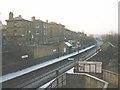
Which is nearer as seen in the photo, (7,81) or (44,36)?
(7,81)

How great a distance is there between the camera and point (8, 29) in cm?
3575

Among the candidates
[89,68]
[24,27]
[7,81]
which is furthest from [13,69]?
[24,27]

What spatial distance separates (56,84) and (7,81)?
4.63m

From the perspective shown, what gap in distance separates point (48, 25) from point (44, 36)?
19.4ft

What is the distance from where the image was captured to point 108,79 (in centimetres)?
1309

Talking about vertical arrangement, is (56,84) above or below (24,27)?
below

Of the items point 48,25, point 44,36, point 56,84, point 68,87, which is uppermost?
point 48,25

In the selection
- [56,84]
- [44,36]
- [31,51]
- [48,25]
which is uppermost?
[48,25]

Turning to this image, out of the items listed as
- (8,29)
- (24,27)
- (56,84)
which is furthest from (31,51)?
(56,84)

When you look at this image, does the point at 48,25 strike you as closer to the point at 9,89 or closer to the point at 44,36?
the point at 44,36

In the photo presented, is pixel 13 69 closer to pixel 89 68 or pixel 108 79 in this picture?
pixel 89 68

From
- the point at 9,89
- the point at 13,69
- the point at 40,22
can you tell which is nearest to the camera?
the point at 9,89

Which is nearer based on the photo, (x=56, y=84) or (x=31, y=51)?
(x=56, y=84)

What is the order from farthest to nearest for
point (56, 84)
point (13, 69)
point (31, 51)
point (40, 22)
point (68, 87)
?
point (40, 22) → point (31, 51) → point (13, 69) → point (68, 87) → point (56, 84)
